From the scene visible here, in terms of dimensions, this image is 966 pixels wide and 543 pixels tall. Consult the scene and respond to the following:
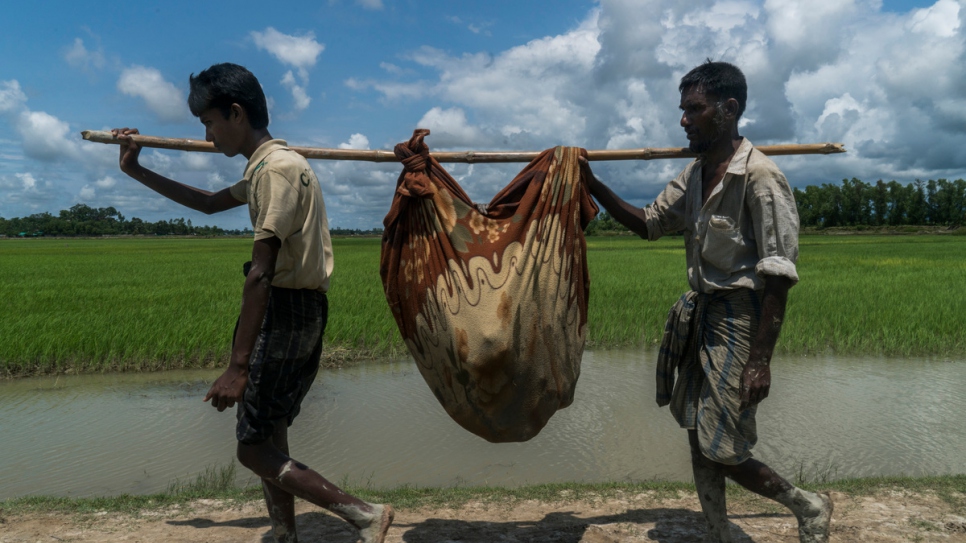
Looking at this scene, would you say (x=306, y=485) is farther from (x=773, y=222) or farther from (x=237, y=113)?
(x=773, y=222)

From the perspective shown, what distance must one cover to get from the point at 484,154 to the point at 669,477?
2030 millimetres

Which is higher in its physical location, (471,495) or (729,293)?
(729,293)

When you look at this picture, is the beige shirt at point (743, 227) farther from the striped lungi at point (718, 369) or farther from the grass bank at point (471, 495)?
the grass bank at point (471, 495)

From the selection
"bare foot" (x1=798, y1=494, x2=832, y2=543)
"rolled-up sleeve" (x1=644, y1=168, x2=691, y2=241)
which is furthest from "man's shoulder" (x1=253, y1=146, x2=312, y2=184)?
"bare foot" (x1=798, y1=494, x2=832, y2=543)

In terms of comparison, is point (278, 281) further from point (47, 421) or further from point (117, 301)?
point (117, 301)

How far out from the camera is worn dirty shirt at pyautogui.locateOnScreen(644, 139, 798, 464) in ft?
6.25

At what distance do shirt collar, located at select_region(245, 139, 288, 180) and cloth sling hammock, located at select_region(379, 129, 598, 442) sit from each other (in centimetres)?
40

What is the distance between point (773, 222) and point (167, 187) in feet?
6.41

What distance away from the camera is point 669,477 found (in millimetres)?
3412

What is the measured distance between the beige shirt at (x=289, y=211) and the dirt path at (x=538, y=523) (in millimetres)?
1085

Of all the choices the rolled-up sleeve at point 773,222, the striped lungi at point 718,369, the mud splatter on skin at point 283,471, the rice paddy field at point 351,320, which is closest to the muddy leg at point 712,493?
the striped lungi at point 718,369

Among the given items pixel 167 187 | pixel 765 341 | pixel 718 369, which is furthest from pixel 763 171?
pixel 167 187

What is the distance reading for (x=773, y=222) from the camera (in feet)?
6.24

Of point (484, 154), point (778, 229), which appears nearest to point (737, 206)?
point (778, 229)
